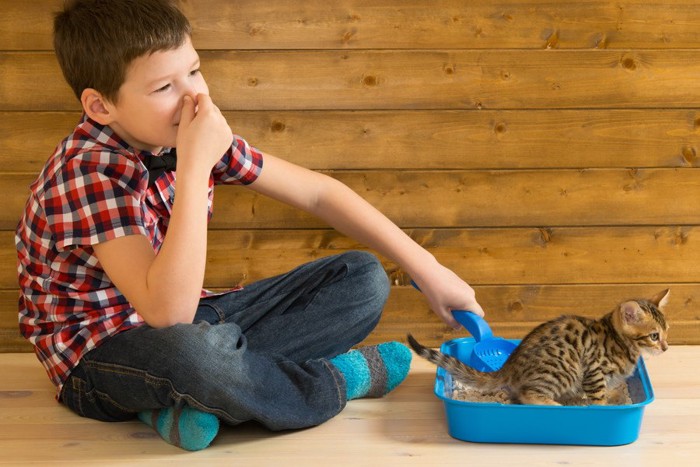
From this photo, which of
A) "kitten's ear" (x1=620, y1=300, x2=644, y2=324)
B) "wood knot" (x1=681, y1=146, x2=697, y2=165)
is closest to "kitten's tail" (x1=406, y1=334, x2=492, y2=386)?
"kitten's ear" (x1=620, y1=300, x2=644, y2=324)

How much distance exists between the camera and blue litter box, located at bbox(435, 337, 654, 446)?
1367mm

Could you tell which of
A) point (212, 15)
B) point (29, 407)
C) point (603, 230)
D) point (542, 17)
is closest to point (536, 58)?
point (542, 17)

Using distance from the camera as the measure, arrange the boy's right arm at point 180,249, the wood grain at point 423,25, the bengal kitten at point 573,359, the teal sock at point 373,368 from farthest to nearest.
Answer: the wood grain at point 423,25, the teal sock at point 373,368, the bengal kitten at point 573,359, the boy's right arm at point 180,249

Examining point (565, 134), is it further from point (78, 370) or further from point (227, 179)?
point (78, 370)

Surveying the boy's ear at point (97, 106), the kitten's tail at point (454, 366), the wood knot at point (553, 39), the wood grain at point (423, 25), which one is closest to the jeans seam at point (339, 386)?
the kitten's tail at point (454, 366)

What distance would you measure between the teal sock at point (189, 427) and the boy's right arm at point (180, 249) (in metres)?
0.14

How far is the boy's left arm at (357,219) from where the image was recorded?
1612 millimetres

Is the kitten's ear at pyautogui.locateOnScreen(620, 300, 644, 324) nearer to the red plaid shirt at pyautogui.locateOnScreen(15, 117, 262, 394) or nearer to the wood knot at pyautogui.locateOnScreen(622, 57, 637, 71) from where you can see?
the wood knot at pyautogui.locateOnScreen(622, 57, 637, 71)

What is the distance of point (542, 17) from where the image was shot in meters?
Answer: 1.85

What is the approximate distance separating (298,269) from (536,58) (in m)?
0.65

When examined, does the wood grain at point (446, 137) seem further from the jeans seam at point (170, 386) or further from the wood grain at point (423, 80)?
the jeans seam at point (170, 386)

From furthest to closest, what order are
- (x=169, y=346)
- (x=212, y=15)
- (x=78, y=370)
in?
1. (x=212, y=15)
2. (x=78, y=370)
3. (x=169, y=346)

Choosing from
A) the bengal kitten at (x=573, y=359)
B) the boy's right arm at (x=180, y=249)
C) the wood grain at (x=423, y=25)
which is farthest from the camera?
the wood grain at (x=423, y=25)

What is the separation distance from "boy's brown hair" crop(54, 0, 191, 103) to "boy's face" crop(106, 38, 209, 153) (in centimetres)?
1
